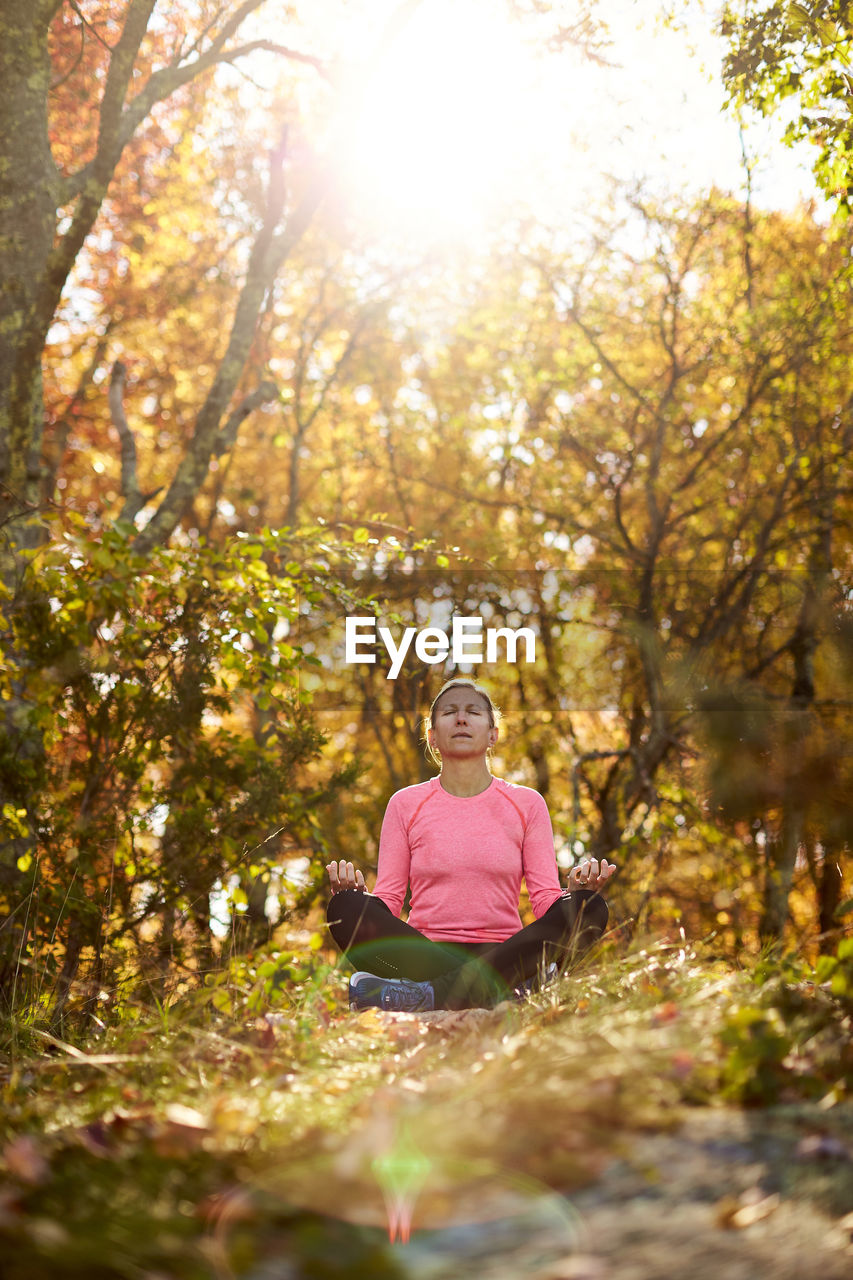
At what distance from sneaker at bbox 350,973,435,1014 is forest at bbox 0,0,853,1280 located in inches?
18.4

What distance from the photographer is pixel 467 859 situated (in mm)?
3893

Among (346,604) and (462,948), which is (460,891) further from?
(346,604)

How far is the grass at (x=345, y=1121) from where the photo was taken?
1323 millimetres

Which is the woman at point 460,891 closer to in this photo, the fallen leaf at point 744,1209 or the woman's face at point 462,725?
the woman's face at point 462,725

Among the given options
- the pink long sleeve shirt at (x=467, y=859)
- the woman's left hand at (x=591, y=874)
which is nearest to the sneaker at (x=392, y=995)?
the pink long sleeve shirt at (x=467, y=859)

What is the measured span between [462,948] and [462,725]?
0.86 meters

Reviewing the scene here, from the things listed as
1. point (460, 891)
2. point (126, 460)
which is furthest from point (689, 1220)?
point (126, 460)

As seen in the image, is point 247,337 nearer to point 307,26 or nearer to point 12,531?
point 12,531

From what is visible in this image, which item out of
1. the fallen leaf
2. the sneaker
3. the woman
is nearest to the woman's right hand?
the woman

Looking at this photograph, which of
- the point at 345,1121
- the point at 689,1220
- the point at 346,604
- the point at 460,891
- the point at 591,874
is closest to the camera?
the point at 689,1220

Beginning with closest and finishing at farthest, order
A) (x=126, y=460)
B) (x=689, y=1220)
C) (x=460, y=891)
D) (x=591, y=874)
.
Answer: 1. (x=689, y=1220)
2. (x=591, y=874)
3. (x=460, y=891)
4. (x=126, y=460)

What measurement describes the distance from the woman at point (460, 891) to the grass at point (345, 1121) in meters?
0.90

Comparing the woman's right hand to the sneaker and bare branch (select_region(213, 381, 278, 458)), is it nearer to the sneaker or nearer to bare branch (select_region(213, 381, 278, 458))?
the sneaker

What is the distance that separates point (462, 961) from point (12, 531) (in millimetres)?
2899
